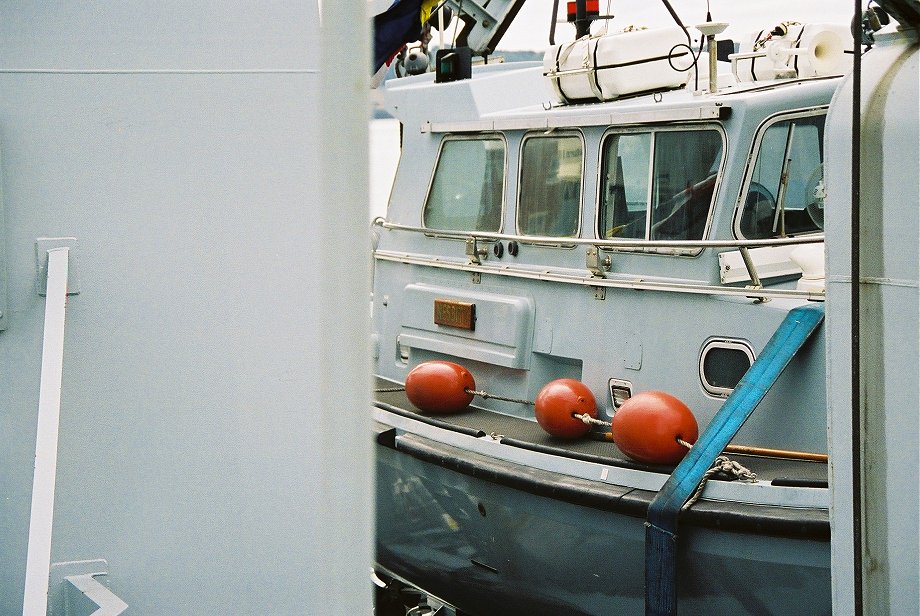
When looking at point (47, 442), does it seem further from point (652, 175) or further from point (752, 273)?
point (652, 175)

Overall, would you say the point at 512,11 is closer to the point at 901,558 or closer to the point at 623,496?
the point at 623,496

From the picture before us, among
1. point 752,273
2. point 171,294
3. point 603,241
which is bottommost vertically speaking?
point 171,294

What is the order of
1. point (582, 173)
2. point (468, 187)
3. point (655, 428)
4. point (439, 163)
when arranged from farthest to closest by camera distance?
1. point (439, 163)
2. point (468, 187)
3. point (582, 173)
4. point (655, 428)

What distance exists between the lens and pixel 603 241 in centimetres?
564

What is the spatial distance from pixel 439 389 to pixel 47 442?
3689 mm

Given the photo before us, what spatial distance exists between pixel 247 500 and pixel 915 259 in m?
2.02

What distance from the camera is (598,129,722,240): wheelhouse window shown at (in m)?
5.48

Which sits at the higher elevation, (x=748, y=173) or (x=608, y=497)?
(x=748, y=173)

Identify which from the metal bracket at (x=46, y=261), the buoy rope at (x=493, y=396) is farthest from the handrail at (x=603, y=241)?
the metal bracket at (x=46, y=261)

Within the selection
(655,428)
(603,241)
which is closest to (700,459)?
(655,428)

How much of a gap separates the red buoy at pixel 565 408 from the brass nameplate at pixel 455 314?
1.01m

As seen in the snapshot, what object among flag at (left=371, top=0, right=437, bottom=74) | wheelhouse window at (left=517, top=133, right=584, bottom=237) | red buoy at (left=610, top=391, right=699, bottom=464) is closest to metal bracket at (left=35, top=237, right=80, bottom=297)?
red buoy at (left=610, top=391, right=699, bottom=464)

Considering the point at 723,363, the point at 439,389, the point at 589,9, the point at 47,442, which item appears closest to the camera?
the point at 47,442

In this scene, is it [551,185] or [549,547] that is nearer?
[549,547]
